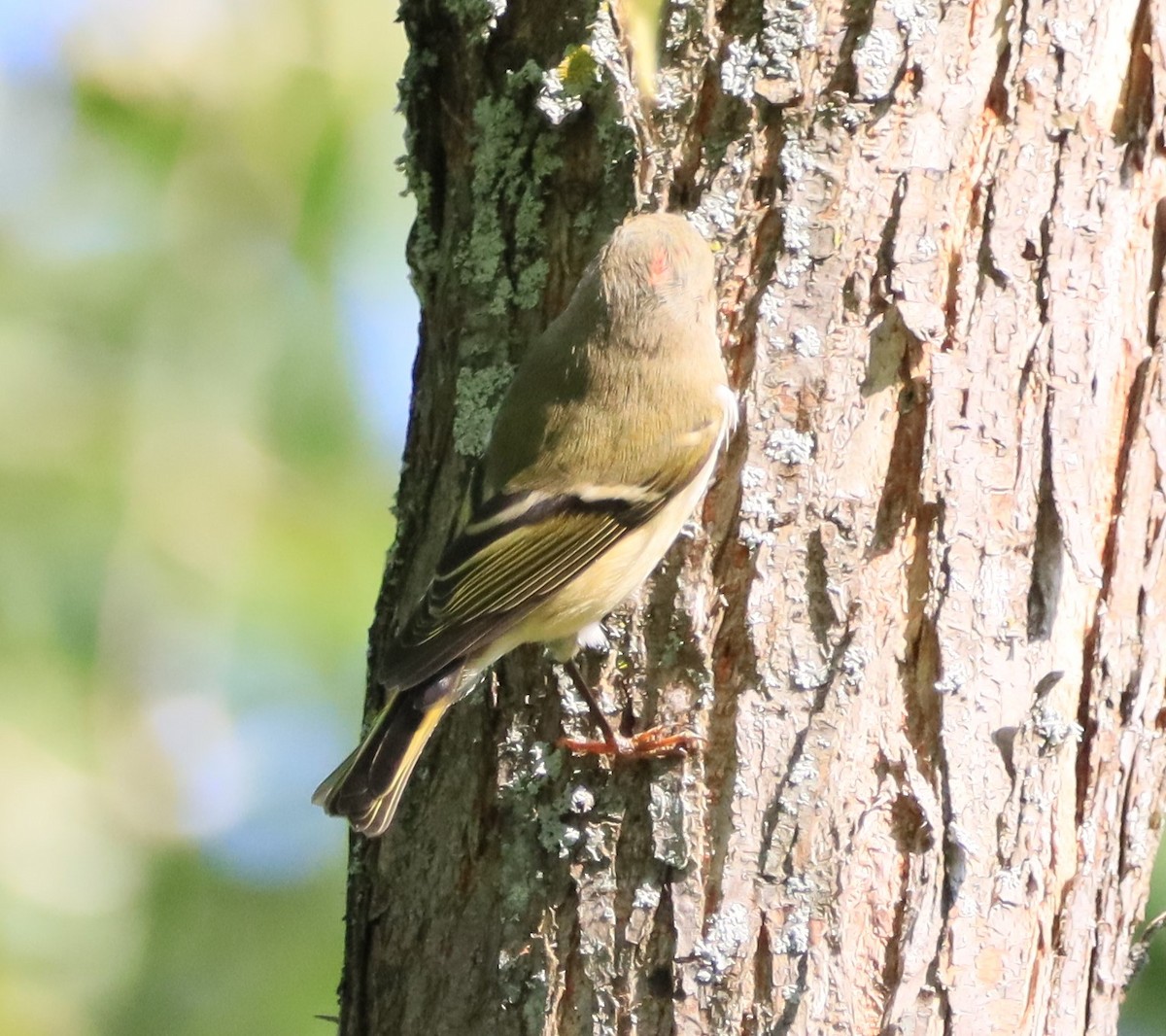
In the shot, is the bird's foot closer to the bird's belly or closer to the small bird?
the small bird

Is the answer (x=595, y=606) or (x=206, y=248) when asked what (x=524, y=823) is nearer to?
(x=595, y=606)

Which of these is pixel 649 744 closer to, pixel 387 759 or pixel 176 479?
pixel 387 759

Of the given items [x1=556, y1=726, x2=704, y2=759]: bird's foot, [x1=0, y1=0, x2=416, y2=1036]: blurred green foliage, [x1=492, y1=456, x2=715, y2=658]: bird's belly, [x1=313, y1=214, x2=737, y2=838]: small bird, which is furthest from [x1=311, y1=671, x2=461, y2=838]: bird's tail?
[x1=0, y1=0, x2=416, y2=1036]: blurred green foliage

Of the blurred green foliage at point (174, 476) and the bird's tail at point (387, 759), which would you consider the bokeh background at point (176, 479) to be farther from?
the bird's tail at point (387, 759)

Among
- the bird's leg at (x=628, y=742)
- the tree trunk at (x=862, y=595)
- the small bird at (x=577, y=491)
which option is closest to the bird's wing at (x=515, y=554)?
the small bird at (x=577, y=491)

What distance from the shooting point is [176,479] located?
376 cm

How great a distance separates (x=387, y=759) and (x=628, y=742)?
444 millimetres

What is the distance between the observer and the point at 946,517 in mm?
2176

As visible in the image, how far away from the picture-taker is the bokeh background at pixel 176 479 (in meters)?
3.78

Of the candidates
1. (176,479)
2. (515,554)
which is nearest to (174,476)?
(176,479)

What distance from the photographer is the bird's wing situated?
7.79 feet

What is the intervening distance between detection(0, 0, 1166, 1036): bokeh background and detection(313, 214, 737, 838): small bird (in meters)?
1.52

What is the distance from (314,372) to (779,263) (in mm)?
2111

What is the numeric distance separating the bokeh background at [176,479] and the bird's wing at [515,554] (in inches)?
59.3
